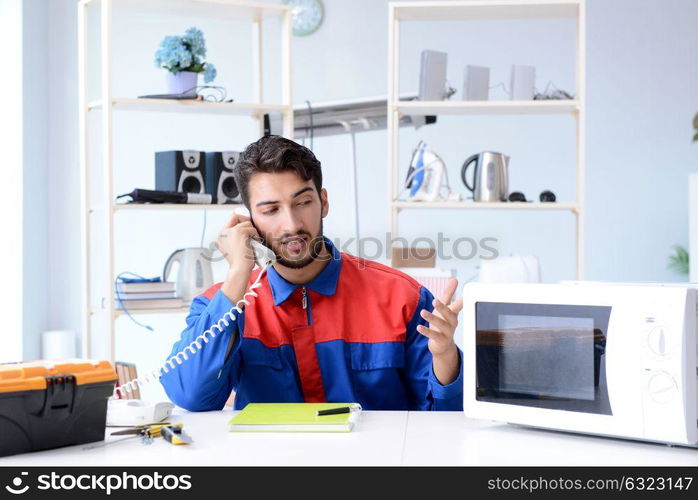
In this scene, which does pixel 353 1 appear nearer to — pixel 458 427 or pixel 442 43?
pixel 442 43

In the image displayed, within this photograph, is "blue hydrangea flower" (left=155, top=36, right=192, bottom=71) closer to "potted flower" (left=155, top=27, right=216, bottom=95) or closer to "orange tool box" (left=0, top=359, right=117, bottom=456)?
"potted flower" (left=155, top=27, right=216, bottom=95)

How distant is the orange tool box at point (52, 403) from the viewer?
1279 mm

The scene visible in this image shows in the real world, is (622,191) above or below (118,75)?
below

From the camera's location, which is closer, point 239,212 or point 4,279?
point 239,212

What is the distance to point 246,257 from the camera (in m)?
1.84

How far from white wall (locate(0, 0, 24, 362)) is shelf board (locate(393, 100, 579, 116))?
2345mm

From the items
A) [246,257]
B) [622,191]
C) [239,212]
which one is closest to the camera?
[246,257]

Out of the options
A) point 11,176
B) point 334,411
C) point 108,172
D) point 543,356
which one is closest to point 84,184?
point 108,172

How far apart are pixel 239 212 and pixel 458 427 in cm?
84

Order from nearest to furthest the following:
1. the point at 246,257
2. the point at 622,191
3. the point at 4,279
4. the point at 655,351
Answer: the point at 655,351, the point at 246,257, the point at 4,279, the point at 622,191

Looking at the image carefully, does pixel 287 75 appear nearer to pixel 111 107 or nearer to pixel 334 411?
pixel 111 107

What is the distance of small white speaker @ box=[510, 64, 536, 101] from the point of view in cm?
336
